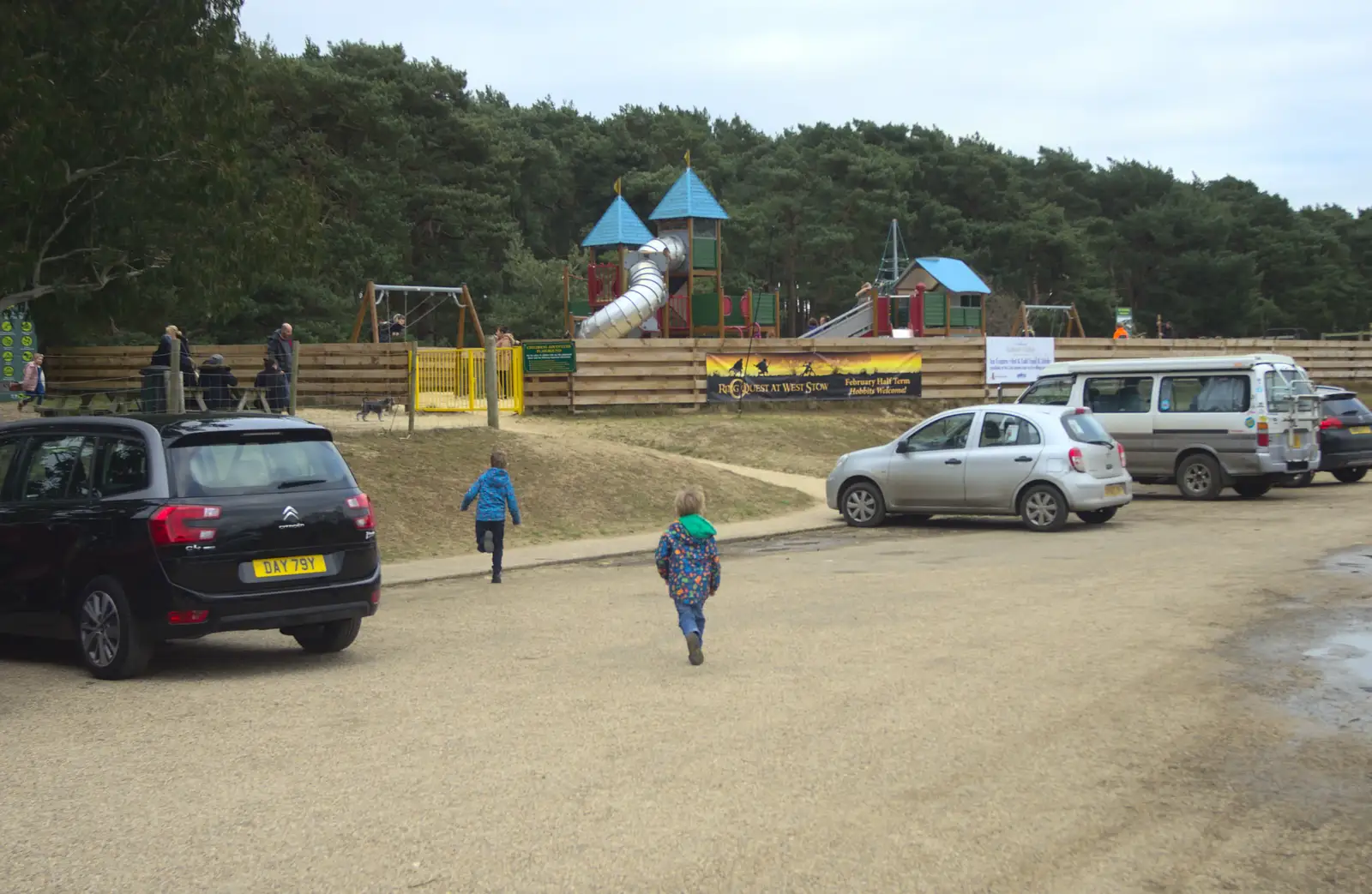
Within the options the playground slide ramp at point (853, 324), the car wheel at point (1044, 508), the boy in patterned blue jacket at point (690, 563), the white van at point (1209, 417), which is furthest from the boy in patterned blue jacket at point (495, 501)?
the playground slide ramp at point (853, 324)

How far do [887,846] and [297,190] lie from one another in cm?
1703

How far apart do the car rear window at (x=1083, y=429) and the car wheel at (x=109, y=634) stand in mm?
12099

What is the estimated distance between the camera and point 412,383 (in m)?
22.9

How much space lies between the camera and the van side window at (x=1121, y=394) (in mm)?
21766

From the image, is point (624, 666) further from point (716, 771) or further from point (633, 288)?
point (633, 288)

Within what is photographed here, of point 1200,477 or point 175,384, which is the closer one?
point 175,384

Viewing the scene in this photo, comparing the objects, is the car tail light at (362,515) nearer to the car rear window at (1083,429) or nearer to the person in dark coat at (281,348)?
the car rear window at (1083,429)

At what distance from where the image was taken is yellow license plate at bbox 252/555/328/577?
9.41 meters

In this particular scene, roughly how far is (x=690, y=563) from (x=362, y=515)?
2.37 metres

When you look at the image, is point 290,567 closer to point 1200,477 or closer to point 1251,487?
point 1200,477

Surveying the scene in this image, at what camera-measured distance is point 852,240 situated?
71.5m

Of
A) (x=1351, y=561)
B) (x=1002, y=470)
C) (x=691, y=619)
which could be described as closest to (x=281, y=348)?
(x=1002, y=470)

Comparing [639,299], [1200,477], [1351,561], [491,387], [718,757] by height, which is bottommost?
[1351,561]

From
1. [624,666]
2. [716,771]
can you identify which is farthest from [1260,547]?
[716,771]
